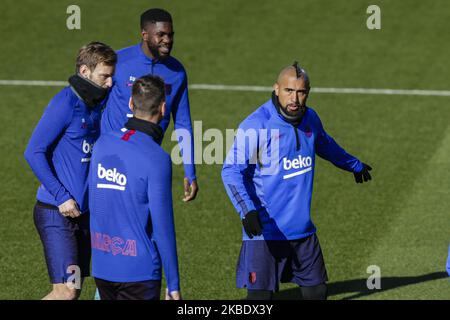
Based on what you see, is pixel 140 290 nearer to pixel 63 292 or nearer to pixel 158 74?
pixel 63 292

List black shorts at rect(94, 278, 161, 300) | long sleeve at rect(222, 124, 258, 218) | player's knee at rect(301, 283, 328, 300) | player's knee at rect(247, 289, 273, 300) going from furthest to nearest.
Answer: player's knee at rect(301, 283, 328, 300)
player's knee at rect(247, 289, 273, 300)
long sleeve at rect(222, 124, 258, 218)
black shorts at rect(94, 278, 161, 300)

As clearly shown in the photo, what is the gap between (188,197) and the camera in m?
Result: 10.0

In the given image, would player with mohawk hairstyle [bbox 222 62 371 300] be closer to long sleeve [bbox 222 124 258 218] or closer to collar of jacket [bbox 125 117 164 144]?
long sleeve [bbox 222 124 258 218]

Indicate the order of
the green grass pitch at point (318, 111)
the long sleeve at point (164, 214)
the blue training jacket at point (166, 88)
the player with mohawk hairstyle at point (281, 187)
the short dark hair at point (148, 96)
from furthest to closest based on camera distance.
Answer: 1. the green grass pitch at point (318, 111)
2. the blue training jacket at point (166, 88)
3. the player with mohawk hairstyle at point (281, 187)
4. the short dark hair at point (148, 96)
5. the long sleeve at point (164, 214)

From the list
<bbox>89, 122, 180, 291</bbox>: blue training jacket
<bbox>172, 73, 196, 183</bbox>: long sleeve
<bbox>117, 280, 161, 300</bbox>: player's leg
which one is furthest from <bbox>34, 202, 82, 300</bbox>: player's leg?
<bbox>172, 73, 196, 183</bbox>: long sleeve

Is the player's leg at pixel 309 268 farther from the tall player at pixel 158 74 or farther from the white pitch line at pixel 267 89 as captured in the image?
the white pitch line at pixel 267 89

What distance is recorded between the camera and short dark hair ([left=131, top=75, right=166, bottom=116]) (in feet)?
23.4

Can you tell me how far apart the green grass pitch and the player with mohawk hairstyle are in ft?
6.09

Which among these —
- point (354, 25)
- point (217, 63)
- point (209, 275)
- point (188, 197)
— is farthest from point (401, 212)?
point (354, 25)

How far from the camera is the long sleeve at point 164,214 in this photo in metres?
7.04

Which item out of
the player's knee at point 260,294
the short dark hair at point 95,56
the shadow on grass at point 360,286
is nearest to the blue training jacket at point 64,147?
the short dark hair at point 95,56

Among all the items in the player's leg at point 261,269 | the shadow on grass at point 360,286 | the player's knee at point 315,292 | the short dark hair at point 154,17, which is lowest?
the shadow on grass at point 360,286

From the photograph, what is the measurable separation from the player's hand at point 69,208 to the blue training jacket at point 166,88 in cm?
200

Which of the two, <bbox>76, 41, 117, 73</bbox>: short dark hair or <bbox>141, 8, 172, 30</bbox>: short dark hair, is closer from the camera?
<bbox>76, 41, 117, 73</bbox>: short dark hair
